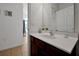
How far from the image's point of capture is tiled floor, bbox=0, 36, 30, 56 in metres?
1.48

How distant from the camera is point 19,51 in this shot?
1.52 m

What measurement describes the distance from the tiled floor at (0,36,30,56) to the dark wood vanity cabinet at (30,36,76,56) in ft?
0.30

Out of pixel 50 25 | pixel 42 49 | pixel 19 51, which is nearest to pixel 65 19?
pixel 50 25

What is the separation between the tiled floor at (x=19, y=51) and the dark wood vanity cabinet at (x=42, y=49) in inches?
3.5

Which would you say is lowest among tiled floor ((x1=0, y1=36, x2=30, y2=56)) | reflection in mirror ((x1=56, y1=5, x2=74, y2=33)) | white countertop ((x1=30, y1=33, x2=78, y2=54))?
tiled floor ((x1=0, y1=36, x2=30, y2=56))

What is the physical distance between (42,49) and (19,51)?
34 cm

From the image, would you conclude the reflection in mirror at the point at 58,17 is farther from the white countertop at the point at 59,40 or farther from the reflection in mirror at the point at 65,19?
the white countertop at the point at 59,40

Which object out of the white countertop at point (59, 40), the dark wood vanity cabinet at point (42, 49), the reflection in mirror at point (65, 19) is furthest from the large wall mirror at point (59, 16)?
the dark wood vanity cabinet at point (42, 49)

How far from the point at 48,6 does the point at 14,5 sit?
0.48m

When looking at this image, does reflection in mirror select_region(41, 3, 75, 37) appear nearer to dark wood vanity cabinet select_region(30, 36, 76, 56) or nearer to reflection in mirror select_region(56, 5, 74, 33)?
reflection in mirror select_region(56, 5, 74, 33)

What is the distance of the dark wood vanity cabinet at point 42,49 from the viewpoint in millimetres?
1242

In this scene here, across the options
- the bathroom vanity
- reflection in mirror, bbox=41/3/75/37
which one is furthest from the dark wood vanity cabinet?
reflection in mirror, bbox=41/3/75/37

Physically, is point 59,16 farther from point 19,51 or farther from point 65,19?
point 19,51

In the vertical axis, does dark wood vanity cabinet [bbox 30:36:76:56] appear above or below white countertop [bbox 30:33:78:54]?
below
